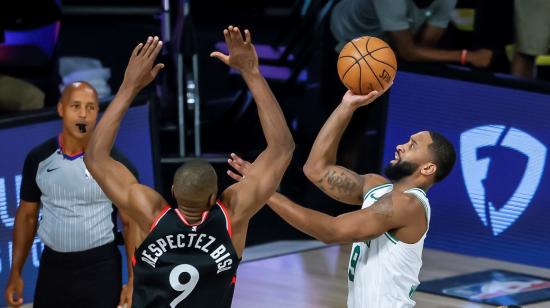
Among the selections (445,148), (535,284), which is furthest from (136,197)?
(535,284)

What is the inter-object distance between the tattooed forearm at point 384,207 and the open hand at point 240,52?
2.96ft

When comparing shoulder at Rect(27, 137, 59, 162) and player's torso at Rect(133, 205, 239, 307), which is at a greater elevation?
player's torso at Rect(133, 205, 239, 307)

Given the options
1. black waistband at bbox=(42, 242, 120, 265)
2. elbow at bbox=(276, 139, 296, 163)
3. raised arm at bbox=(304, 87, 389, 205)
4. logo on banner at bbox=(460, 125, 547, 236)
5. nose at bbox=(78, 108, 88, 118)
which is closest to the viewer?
elbow at bbox=(276, 139, 296, 163)

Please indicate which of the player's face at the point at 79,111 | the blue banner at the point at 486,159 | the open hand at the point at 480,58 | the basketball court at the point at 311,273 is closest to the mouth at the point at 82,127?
the player's face at the point at 79,111

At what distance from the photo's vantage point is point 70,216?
6.46 meters

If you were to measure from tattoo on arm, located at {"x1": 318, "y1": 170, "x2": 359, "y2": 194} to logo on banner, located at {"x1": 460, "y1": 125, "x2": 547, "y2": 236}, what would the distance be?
A: 132 inches

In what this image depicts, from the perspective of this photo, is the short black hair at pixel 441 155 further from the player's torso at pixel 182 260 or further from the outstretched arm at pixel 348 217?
the player's torso at pixel 182 260

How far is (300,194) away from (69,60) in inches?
104

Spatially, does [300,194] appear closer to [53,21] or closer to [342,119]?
[53,21]

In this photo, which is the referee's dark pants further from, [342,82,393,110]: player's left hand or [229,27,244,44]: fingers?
[229,27,244,44]: fingers

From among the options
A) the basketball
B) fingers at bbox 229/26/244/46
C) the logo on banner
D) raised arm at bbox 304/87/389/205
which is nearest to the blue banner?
the logo on banner

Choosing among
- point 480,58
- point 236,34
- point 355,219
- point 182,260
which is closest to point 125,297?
point 182,260

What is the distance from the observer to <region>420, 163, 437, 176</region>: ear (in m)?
5.55

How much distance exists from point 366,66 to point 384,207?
89 centimetres
